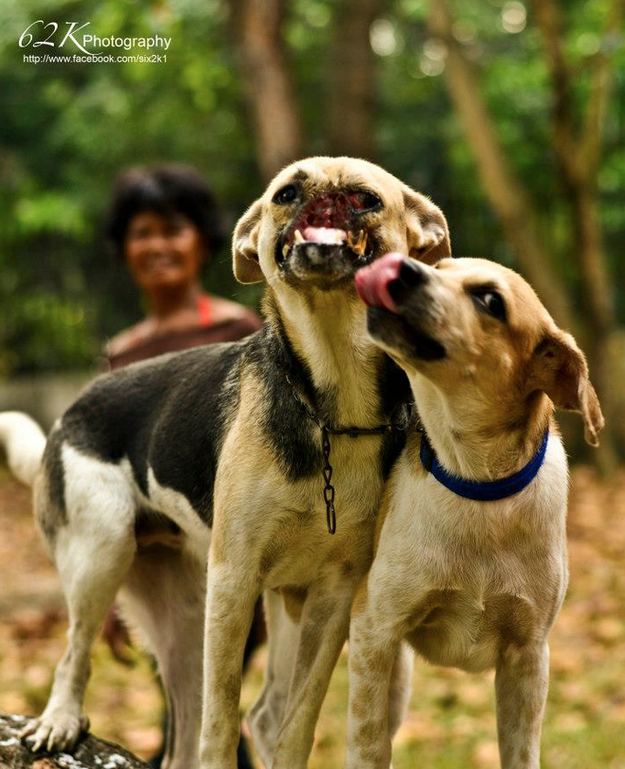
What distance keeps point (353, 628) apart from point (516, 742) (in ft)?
1.73

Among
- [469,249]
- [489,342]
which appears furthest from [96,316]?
[489,342]

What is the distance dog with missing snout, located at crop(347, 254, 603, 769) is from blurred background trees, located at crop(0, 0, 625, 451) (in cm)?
834

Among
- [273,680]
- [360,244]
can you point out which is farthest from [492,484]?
[273,680]

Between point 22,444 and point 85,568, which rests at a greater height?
point 22,444

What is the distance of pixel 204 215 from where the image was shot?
580 cm

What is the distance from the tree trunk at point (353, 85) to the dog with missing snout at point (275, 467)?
6.28 m

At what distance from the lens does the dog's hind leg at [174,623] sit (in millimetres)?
4008

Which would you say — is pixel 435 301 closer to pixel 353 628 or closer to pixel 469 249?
pixel 353 628

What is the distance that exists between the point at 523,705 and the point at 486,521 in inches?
20.0

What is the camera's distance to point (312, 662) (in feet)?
10.6

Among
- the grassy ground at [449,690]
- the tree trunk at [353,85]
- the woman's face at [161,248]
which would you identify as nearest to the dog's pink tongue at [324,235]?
the woman's face at [161,248]

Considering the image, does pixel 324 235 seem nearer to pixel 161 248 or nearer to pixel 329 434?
pixel 329 434

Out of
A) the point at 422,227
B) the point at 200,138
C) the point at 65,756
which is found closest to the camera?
the point at 422,227

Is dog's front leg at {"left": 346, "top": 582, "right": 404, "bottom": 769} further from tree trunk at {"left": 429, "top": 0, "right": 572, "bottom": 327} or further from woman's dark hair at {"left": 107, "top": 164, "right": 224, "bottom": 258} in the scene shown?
tree trunk at {"left": 429, "top": 0, "right": 572, "bottom": 327}
